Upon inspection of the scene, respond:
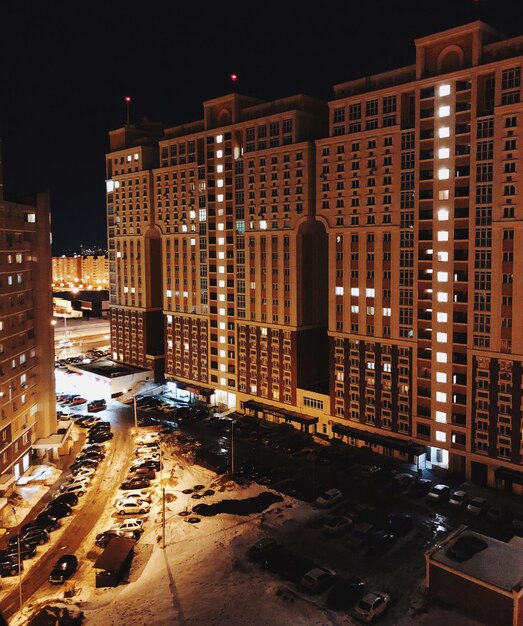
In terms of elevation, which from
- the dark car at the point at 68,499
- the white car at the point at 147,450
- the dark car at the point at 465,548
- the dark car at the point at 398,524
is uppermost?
the dark car at the point at 465,548

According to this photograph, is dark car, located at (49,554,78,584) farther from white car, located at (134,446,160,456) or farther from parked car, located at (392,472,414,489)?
parked car, located at (392,472,414,489)

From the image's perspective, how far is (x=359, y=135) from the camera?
2803 inches

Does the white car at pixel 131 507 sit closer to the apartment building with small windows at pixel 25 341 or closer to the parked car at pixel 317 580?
the apartment building with small windows at pixel 25 341

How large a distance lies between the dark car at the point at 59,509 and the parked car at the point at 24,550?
5.48 m

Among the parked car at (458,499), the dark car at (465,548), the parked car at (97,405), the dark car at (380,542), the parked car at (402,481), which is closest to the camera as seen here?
the dark car at (465,548)

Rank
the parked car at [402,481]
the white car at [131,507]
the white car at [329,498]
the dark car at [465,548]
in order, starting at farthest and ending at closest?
the parked car at [402,481], the white car at [329,498], the white car at [131,507], the dark car at [465,548]

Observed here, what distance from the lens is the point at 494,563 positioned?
4162 cm

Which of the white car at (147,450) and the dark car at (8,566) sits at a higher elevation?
the white car at (147,450)

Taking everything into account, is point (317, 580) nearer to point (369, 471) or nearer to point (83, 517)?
point (369, 471)

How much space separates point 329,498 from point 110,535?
21.1 metres

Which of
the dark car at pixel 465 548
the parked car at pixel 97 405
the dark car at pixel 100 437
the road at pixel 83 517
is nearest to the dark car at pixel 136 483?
the road at pixel 83 517

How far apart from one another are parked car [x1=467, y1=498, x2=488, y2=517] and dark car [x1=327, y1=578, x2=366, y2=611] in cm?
1726

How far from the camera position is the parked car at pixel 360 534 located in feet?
162

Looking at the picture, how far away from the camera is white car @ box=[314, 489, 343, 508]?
57.4 metres
